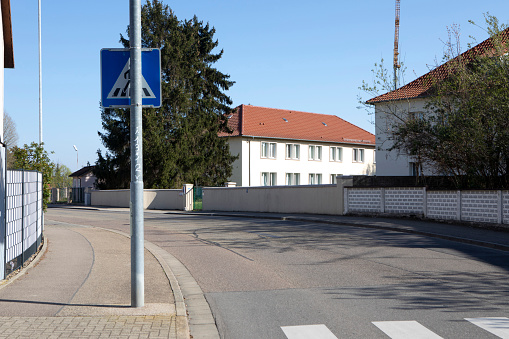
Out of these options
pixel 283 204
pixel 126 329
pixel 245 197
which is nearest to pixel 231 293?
pixel 126 329

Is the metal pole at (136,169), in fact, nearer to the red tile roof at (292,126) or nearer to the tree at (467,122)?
the tree at (467,122)

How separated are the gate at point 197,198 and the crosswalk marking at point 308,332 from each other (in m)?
35.0

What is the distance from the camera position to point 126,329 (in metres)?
6.36

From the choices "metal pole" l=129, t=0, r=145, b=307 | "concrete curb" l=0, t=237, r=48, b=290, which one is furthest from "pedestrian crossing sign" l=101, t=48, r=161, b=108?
"concrete curb" l=0, t=237, r=48, b=290

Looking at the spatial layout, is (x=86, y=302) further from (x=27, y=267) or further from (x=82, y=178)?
(x=82, y=178)

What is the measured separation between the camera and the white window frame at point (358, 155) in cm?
6881

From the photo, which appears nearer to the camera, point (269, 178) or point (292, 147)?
point (269, 178)

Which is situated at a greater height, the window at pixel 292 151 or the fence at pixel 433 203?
Answer: the window at pixel 292 151

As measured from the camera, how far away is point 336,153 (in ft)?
218

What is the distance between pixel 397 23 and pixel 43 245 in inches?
2526

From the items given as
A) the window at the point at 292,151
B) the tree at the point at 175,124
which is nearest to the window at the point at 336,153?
the window at the point at 292,151

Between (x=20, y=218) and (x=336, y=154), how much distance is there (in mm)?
57355

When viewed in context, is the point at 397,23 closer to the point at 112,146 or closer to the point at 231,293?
the point at 112,146

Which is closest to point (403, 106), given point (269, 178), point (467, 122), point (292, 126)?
point (467, 122)
